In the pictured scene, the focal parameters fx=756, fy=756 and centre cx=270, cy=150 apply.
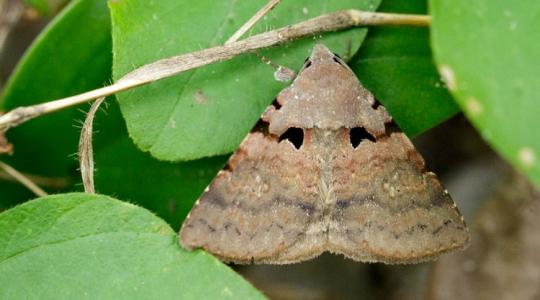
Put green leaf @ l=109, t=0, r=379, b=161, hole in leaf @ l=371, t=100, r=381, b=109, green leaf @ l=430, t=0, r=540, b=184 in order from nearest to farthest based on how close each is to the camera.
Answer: green leaf @ l=430, t=0, r=540, b=184 → green leaf @ l=109, t=0, r=379, b=161 → hole in leaf @ l=371, t=100, r=381, b=109

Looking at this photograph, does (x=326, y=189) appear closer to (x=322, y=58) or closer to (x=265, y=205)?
(x=265, y=205)

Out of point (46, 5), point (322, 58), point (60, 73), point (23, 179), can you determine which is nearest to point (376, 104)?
point (322, 58)

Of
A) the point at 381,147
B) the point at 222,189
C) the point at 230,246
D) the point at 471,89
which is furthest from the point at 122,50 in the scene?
the point at 471,89

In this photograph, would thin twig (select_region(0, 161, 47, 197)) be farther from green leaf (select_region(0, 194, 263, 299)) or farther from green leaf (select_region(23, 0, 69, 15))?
green leaf (select_region(23, 0, 69, 15))

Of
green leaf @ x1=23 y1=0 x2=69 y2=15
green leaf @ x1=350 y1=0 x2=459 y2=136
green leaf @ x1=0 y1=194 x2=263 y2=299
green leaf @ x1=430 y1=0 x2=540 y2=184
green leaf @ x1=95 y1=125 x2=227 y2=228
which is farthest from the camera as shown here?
green leaf @ x1=23 y1=0 x2=69 y2=15

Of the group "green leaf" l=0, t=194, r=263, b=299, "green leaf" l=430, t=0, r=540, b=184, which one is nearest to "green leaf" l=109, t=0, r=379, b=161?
"green leaf" l=0, t=194, r=263, b=299

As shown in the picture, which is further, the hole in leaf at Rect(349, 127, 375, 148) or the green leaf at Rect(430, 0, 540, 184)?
the hole in leaf at Rect(349, 127, 375, 148)

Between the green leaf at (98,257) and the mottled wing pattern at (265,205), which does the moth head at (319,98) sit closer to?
the mottled wing pattern at (265,205)

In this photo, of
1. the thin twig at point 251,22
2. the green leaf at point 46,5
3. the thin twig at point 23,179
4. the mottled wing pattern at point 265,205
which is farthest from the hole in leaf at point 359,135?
the green leaf at point 46,5
